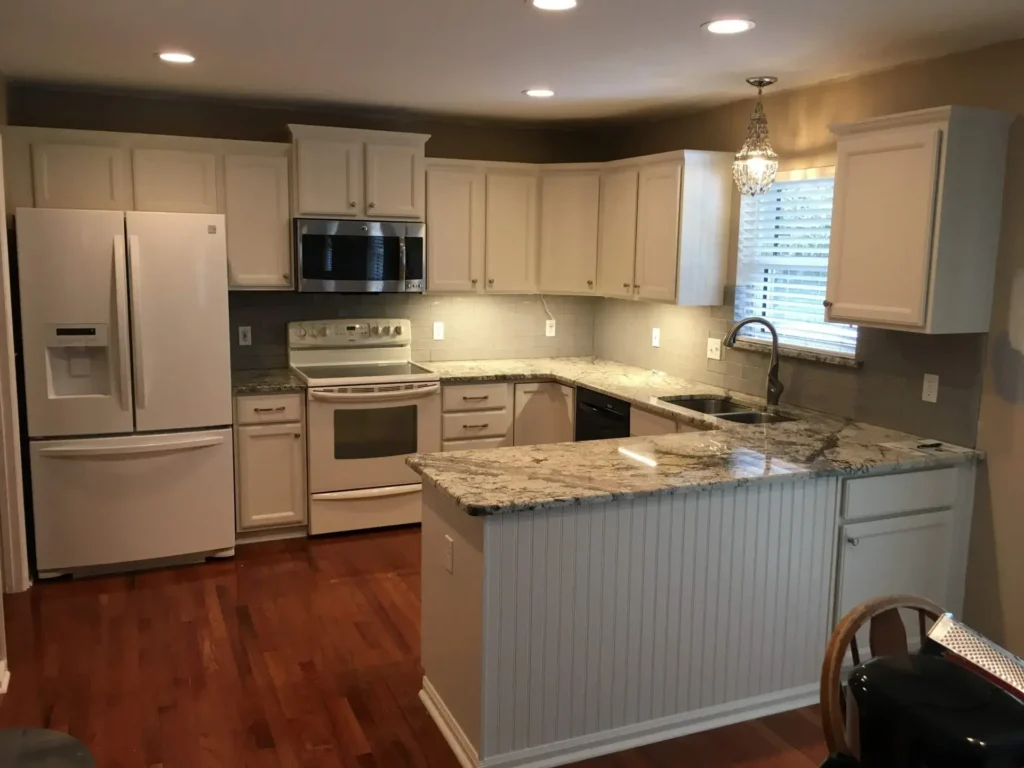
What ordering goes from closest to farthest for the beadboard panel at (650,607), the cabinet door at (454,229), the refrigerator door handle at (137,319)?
the beadboard panel at (650,607) < the refrigerator door handle at (137,319) < the cabinet door at (454,229)

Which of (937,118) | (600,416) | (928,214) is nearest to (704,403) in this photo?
(600,416)

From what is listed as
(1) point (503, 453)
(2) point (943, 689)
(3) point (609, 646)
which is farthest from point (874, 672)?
(1) point (503, 453)

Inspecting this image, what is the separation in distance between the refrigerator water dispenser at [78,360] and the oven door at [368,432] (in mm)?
1007

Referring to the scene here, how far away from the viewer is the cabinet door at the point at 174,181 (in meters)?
4.27

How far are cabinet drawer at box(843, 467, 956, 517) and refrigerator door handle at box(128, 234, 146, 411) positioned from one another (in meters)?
3.14

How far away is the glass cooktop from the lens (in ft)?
15.1

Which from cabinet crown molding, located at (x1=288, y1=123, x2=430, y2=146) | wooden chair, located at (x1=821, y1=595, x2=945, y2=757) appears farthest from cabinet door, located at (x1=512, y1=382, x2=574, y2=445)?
wooden chair, located at (x1=821, y1=595, x2=945, y2=757)

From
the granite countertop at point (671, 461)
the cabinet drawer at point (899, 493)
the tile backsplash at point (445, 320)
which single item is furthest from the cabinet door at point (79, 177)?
the cabinet drawer at point (899, 493)

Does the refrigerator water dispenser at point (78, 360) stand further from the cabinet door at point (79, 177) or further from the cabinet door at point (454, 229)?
the cabinet door at point (454, 229)

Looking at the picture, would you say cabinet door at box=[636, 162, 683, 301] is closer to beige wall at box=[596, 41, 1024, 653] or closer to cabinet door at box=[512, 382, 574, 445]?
cabinet door at box=[512, 382, 574, 445]

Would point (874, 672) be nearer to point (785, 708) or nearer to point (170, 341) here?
point (785, 708)

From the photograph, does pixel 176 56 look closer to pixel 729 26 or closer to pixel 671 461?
pixel 729 26

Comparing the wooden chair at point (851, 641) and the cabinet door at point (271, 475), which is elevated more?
the wooden chair at point (851, 641)

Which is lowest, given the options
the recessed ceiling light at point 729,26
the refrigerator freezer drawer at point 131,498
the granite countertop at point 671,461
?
the refrigerator freezer drawer at point 131,498
